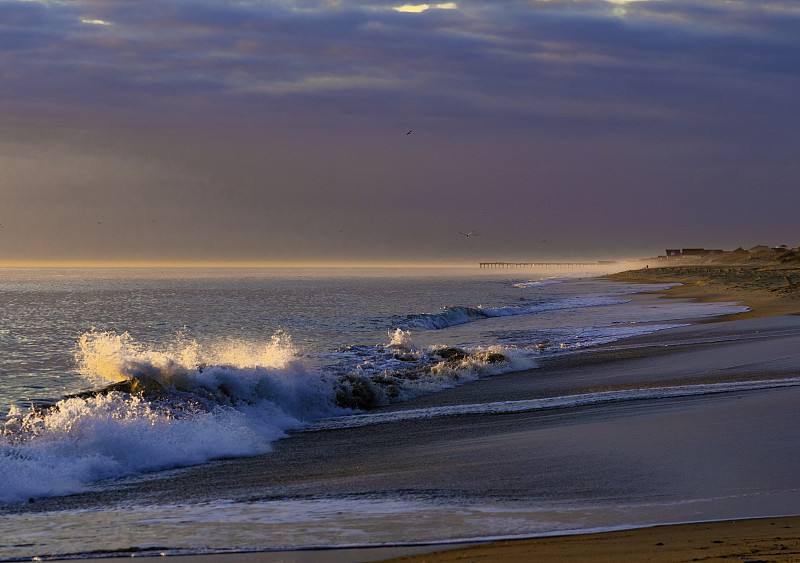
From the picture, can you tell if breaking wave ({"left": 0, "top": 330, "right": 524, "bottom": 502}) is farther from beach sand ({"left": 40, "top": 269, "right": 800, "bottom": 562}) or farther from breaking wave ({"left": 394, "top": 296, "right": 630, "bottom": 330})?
breaking wave ({"left": 394, "top": 296, "right": 630, "bottom": 330})

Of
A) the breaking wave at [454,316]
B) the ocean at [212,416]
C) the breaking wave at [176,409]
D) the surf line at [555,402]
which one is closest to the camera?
the ocean at [212,416]

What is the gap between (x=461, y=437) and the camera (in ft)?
36.8

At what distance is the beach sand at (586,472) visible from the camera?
582cm

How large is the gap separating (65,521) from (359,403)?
9.43 metres

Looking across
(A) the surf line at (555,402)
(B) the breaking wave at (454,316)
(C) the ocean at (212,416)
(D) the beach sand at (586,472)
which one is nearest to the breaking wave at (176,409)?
(C) the ocean at (212,416)

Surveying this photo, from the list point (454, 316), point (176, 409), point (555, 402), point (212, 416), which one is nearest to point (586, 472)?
point (555, 402)

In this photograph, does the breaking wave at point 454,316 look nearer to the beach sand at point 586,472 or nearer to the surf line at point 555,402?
the surf line at point 555,402

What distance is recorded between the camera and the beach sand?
582cm

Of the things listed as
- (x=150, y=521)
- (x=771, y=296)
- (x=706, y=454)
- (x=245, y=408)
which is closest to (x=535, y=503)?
(x=706, y=454)

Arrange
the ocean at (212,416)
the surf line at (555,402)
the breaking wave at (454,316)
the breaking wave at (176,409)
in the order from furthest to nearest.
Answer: the breaking wave at (454,316)
the surf line at (555,402)
the breaking wave at (176,409)
the ocean at (212,416)

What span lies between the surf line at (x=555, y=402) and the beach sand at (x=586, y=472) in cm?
55

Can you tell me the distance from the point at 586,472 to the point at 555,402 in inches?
227

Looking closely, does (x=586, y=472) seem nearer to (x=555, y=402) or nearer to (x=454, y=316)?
(x=555, y=402)

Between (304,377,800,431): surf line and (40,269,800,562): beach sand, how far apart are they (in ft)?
1.81
